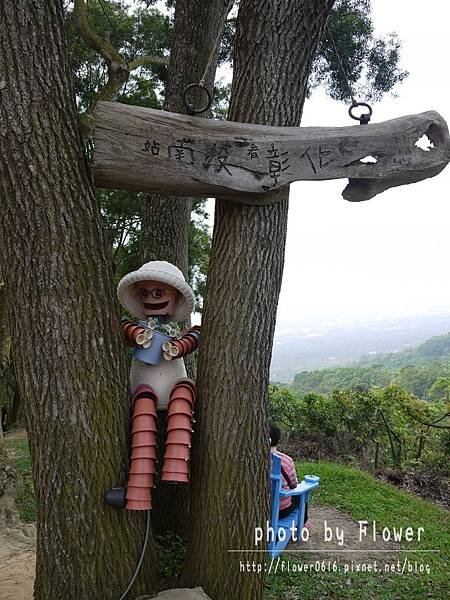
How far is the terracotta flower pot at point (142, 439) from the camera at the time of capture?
7.32 ft

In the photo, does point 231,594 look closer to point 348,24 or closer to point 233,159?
point 233,159

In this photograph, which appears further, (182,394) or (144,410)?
(182,394)

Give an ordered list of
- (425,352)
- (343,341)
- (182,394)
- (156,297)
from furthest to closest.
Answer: (343,341) < (425,352) < (156,297) < (182,394)

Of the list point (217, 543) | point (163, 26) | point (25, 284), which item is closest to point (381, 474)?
point (217, 543)

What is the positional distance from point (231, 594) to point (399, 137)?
237 centimetres

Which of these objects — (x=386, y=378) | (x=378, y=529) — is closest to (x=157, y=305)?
(x=378, y=529)

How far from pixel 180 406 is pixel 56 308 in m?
0.74

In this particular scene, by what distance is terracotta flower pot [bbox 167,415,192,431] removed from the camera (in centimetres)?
232

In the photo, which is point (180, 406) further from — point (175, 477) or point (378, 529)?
point (378, 529)

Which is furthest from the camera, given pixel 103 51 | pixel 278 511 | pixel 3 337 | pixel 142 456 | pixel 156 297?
A: pixel 3 337

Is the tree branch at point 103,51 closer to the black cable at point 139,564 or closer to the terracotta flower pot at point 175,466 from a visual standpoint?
the terracotta flower pot at point 175,466

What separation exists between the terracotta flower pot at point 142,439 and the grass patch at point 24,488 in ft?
10.2

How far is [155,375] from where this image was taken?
2611mm

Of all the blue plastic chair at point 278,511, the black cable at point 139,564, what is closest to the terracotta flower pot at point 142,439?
the black cable at point 139,564
